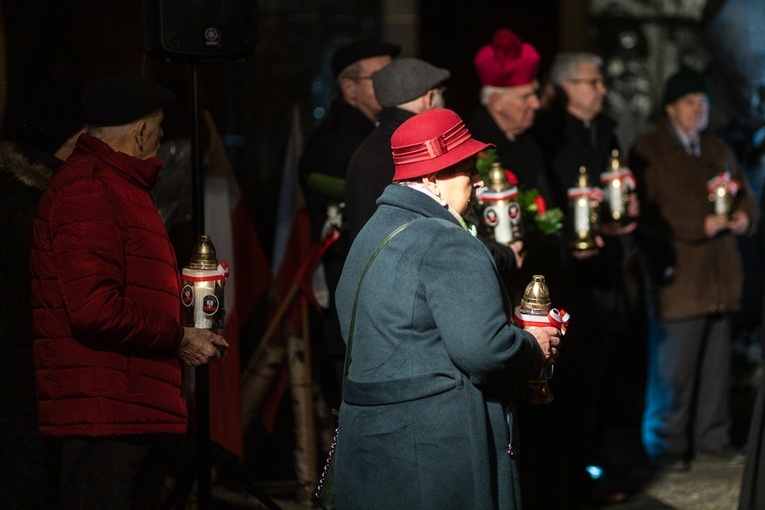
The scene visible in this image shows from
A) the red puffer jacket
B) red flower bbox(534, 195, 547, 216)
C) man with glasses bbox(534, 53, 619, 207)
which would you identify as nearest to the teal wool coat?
the red puffer jacket

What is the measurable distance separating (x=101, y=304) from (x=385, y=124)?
1839 millimetres

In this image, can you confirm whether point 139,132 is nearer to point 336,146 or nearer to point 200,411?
point 200,411

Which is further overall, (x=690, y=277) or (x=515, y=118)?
(x=690, y=277)

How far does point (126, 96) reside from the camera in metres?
4.48

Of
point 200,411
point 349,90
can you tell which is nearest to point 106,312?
point 200,411

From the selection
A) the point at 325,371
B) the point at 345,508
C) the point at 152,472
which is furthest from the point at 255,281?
the point at 345,508

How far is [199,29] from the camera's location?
537 cm

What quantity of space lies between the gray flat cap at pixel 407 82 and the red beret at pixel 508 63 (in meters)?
0.98

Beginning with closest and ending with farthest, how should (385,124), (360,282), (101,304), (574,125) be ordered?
(360,282), (101,304), (385,124), (574,125)

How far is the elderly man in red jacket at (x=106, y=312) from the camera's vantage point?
13.7 ft

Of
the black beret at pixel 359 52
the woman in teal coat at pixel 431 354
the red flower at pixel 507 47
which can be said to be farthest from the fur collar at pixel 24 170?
the red flower at pixel 507 47

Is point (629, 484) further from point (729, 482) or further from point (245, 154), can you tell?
point (245, 154)

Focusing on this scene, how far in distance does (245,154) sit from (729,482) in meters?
4.70

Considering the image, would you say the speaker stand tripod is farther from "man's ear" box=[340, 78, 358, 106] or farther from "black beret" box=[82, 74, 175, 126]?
"man's ear" box=[340, 78, 358, 106]
